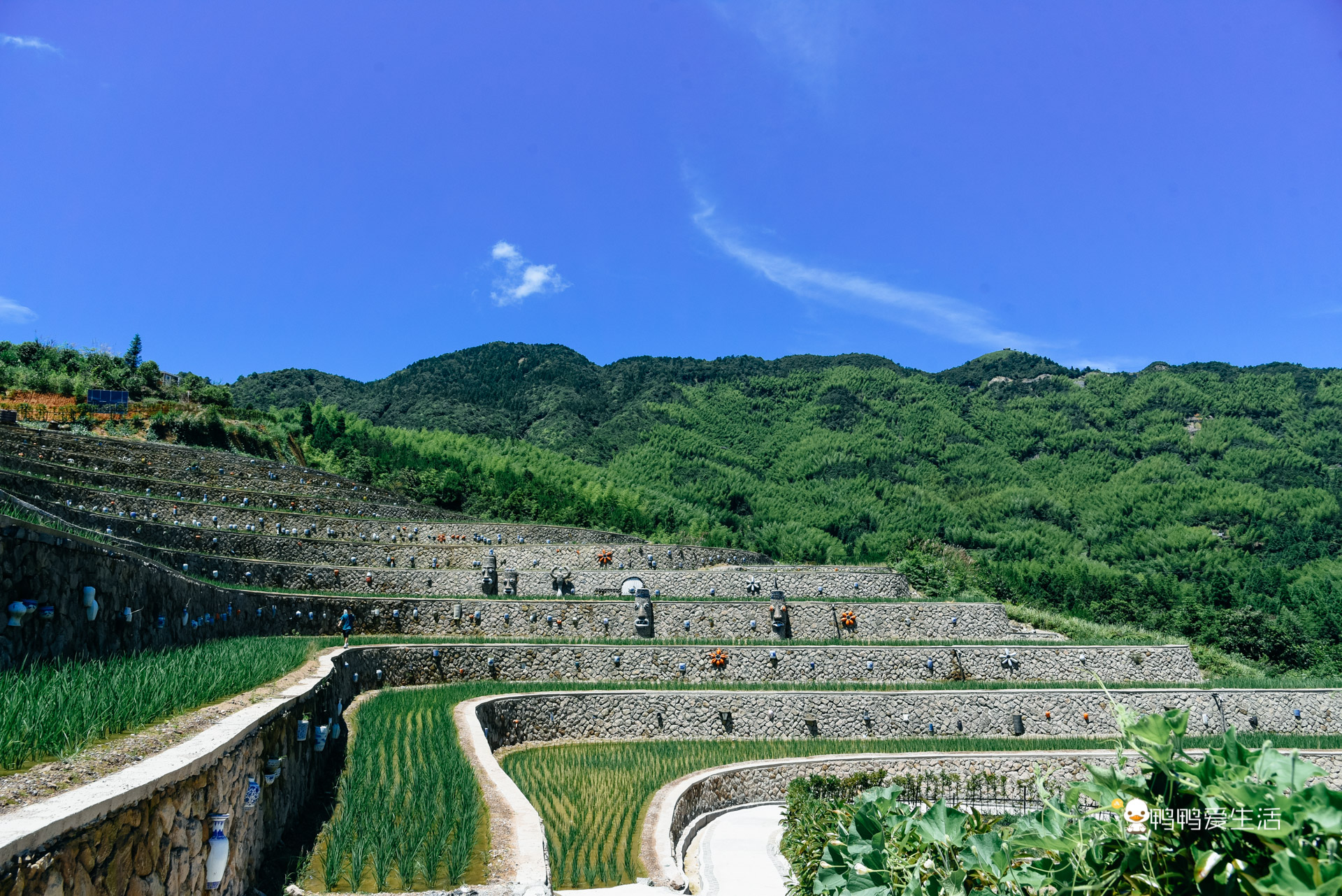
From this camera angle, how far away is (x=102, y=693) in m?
5.69

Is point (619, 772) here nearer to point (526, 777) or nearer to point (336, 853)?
point (526, 777)

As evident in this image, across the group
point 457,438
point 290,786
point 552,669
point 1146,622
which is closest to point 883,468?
point 1146,622

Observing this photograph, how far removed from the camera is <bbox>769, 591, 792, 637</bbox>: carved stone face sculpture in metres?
25.2

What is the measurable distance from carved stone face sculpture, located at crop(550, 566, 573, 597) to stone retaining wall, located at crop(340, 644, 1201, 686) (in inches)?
183

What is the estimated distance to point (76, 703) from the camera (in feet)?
17.2

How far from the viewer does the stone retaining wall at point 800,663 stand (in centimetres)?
2112

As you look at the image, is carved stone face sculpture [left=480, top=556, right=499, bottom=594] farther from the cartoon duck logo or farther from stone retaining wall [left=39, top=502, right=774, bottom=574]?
the cartoon duck logo

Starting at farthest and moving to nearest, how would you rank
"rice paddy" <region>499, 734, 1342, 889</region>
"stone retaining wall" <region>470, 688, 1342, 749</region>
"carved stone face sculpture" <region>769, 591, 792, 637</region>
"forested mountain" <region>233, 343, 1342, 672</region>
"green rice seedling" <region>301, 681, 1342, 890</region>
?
"forested mountain" <region>233, 343, 1342, 672</region> < "carved stone face sculpture" <region>769, 591, 792, 637</region> < "stone retaining wall" <region>470, 688, 1342, 749</region> < "rice paddy" <region>499, 734, 1342, 889</region> < "green rice seedling" <region>301, 681, 1342, 890</region>

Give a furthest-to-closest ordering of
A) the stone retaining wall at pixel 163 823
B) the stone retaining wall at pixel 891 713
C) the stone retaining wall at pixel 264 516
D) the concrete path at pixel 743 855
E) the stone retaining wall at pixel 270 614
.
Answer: the stone retaining wall at pixel 264 516 < the stone retaining wall at pixel 891 713 < the concrete path at pixel 743 855 < the stone retaining wall at pixel 270 614 < the stone retaining wall at pixel 163 823

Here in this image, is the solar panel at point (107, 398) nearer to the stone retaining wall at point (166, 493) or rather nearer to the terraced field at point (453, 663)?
the terraced field at point (453, 663)

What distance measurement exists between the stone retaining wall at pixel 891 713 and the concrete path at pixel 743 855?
15.3ft

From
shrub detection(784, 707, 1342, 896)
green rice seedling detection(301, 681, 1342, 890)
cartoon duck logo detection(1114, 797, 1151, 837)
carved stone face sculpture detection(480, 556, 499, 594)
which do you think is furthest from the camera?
carved stone face sculpture detection(480, 556, 499, 594)

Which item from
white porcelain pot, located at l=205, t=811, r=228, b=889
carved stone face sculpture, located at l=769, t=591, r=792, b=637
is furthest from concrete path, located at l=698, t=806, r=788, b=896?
carved stone face sculpture, located at l=769, t=591, r=792, b=637

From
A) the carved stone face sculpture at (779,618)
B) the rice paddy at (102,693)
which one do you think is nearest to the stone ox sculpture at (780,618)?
the carved stone face sculpture at (779,618)
